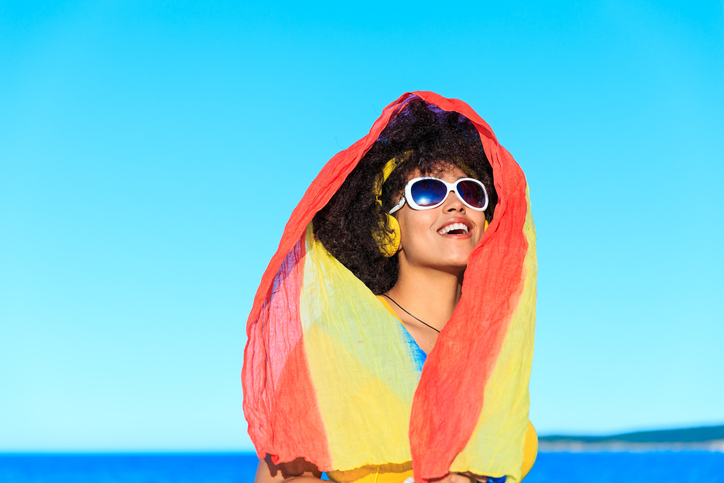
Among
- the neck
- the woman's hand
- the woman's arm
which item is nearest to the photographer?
the woman's hand

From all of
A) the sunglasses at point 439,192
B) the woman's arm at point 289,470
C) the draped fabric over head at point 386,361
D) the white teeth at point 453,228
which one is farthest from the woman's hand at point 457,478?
the sunglasses at point 439,192

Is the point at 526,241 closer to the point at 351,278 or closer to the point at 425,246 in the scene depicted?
the point at 425,246

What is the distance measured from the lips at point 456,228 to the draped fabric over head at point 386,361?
30 centimetres

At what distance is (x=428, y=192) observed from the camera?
9.04 ft

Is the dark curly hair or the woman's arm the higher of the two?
the dark curly hair

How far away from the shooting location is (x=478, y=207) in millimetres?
2750

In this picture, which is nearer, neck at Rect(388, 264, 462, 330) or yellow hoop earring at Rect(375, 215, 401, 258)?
neck at Rect(388, 264, 462, 330)

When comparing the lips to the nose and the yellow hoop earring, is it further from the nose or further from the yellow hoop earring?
the yellow hoop earring

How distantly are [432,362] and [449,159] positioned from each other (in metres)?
1.17

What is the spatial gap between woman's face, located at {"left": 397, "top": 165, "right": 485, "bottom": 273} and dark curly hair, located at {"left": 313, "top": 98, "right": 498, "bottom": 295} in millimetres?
171

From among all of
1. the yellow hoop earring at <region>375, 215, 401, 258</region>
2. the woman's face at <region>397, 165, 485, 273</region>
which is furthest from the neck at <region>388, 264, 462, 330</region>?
the yellow hoop earring at <region>375, 215, 401, 258</region>

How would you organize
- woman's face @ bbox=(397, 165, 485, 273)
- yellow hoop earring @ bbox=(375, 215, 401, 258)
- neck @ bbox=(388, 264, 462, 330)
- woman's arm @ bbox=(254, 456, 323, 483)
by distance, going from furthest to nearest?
yellow hoop earring @ bbox=(375, 215, 401, 258), neck @ bbox=(388, 264, 462, 330), woman's face @ bbox=(397, 165, 485, 273), woman's arm @ bbox=(254, 456, 323, 483)

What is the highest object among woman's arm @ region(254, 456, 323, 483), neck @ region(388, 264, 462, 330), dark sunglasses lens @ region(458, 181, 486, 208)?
dark sunglasses lens @ region(458, 181, 486, 208)

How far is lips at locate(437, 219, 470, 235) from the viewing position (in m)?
2.68
